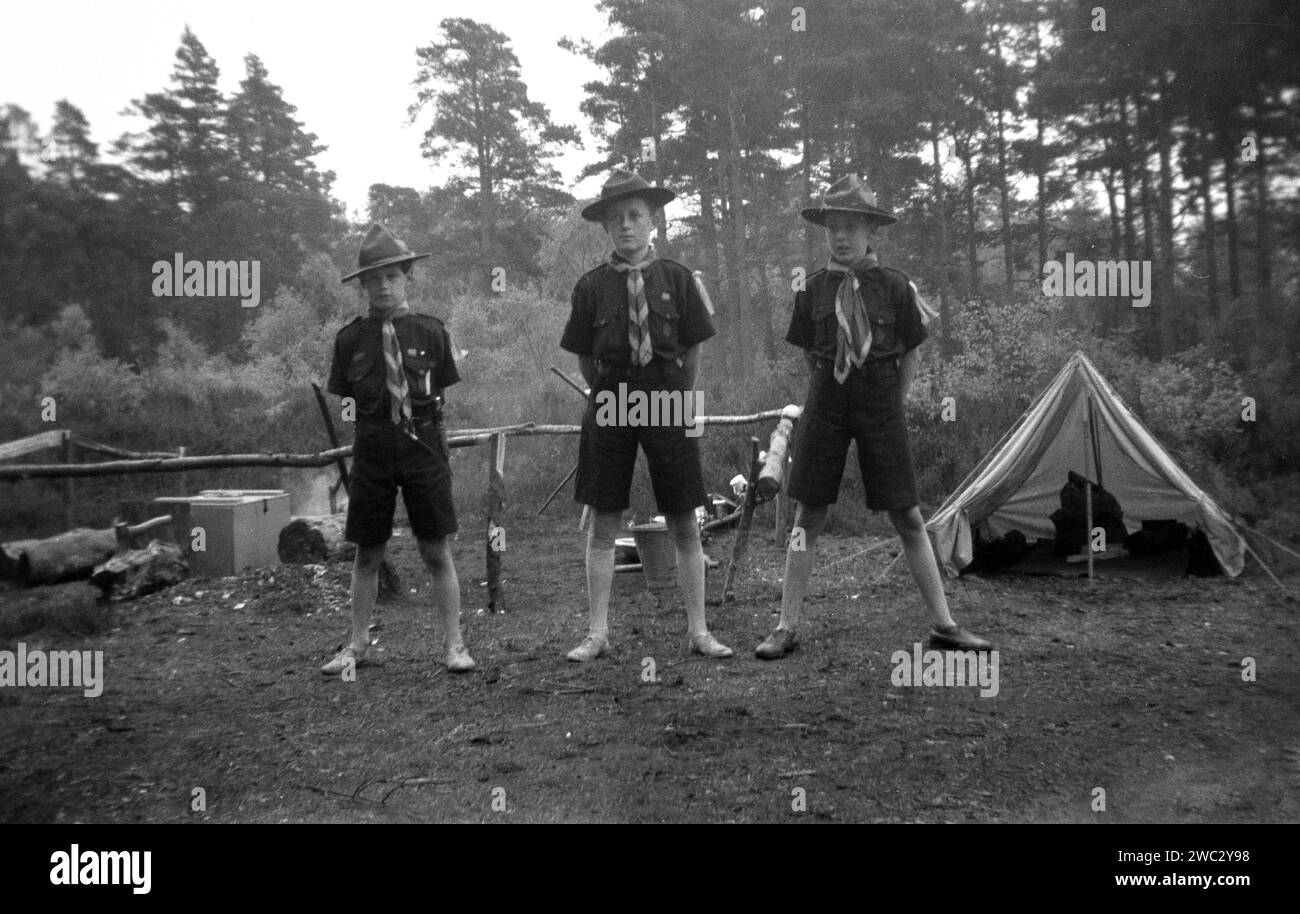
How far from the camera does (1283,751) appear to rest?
2.67 m

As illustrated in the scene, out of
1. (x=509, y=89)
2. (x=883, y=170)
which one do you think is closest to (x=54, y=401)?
(x=509, y=89)

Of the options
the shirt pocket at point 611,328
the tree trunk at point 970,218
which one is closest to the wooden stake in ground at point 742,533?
the shirt pocket at point 611,328

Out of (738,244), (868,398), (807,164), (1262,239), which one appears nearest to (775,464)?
(868,398)

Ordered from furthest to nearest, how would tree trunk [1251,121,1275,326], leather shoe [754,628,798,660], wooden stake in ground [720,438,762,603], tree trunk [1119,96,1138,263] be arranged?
tree trunk [1119,96,1138,263]
wooden stake in ground [720,438,762,603]
tree trunk [1251,121,1275,326]
leather shoe [754,628,798,660]

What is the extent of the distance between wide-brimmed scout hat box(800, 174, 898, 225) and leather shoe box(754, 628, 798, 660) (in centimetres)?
173

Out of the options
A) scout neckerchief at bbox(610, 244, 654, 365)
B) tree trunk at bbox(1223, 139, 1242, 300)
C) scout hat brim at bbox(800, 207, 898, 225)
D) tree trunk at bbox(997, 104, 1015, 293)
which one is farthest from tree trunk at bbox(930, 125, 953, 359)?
scout neckerchief at bbox(610, 244, 654, 365)

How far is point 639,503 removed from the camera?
920cm

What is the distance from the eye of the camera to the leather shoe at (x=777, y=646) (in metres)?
3.68

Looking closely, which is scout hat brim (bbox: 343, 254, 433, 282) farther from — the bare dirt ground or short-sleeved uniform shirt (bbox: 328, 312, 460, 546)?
the bare dirt ground

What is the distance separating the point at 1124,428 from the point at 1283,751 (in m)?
3.49

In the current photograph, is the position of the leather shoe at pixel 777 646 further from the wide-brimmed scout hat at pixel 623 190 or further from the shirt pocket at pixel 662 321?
the wide-brimmed scout hat at pixel 623 190

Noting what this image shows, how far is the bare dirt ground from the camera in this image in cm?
236

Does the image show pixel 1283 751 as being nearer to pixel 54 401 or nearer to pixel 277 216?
pixel 54 401

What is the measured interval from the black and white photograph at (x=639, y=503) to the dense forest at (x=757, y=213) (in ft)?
0.16
